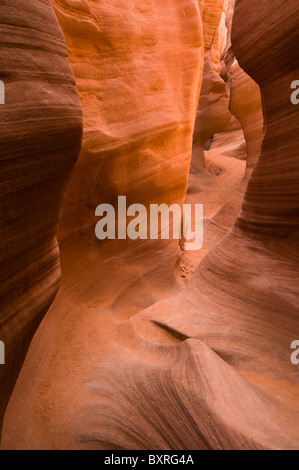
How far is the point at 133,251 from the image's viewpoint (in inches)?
161

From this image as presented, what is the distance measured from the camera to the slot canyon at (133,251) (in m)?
1.64

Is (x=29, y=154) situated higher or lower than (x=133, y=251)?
lower

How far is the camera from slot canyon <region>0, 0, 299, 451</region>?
164 cm

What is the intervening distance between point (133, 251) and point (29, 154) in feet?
8.57

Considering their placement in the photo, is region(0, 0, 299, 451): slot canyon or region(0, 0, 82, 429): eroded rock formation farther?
region(0, 0, 299, 451): slot canyon

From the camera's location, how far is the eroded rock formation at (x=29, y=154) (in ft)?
4.91

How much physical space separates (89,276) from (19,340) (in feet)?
5.99

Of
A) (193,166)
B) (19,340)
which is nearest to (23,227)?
(19,340)

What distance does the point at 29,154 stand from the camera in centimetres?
158

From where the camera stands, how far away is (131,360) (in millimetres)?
2428

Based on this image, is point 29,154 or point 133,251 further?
point 133,251

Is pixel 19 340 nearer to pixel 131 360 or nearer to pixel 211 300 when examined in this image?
pixel 131 360

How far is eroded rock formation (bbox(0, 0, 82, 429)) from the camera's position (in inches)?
58.9

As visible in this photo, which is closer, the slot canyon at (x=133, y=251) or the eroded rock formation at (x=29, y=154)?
the eroded rock formation at (x=29, y=154)
